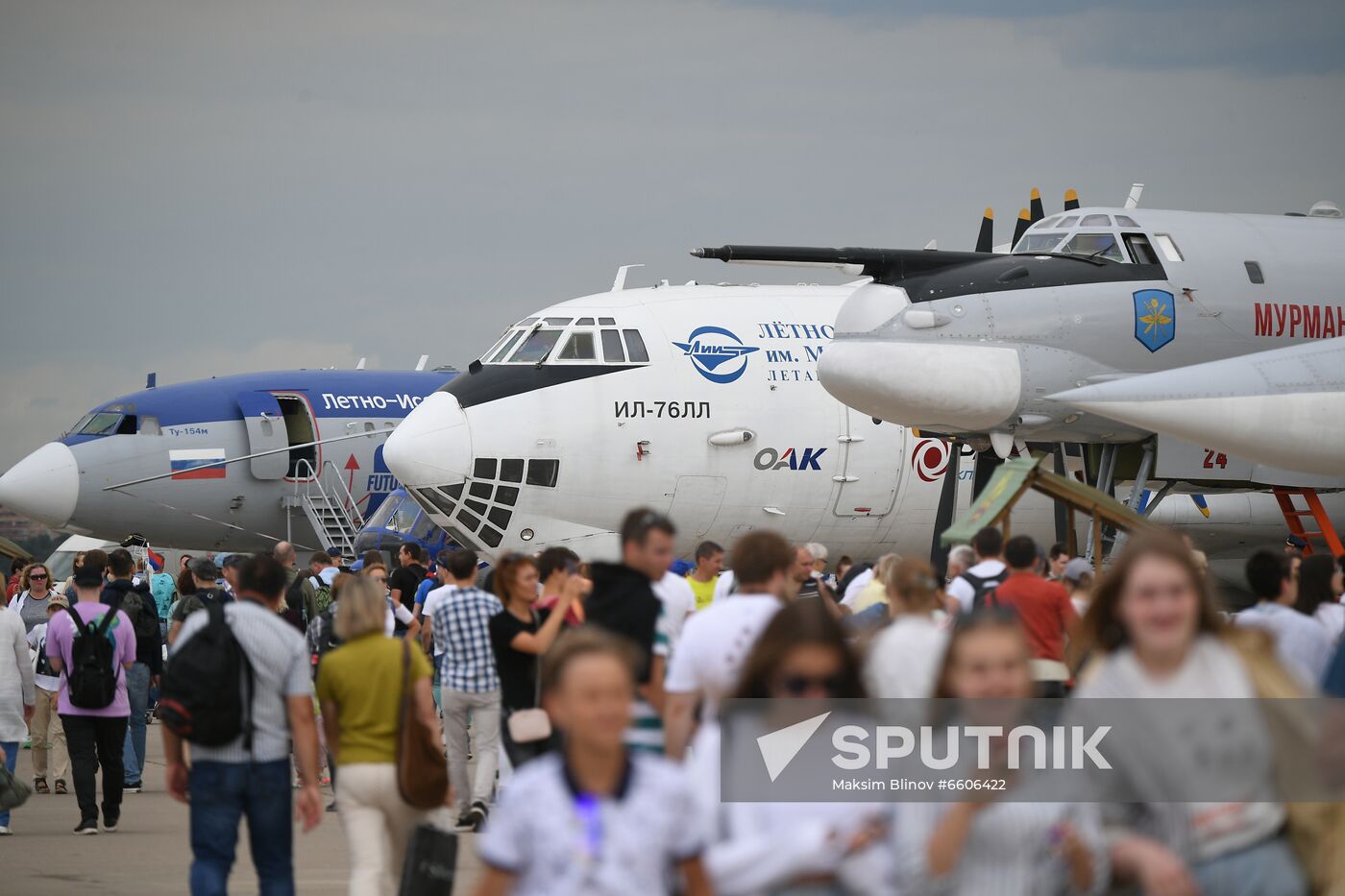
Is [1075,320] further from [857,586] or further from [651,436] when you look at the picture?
[651,436]

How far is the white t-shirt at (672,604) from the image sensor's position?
25.8 feet

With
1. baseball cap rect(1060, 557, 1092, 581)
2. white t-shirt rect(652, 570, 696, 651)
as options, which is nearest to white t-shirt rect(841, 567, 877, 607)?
baseball cap rect(1060, 557, 1092, 581)

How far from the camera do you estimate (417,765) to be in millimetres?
7098

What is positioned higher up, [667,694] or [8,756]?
[667,694]

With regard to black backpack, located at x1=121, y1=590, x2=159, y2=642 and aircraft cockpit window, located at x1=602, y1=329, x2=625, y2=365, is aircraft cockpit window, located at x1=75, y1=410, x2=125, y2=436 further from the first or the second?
black backpack, located at x1=121, y1=590, x2=159, y2=642

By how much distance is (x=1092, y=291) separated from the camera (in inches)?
646

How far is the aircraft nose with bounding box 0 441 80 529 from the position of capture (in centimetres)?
3048

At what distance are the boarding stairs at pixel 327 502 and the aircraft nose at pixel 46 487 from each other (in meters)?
3.74

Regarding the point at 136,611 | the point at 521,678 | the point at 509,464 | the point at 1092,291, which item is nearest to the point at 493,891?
the point at 521,678

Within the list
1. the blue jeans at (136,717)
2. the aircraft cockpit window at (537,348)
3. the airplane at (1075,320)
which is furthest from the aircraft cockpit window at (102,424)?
the blue jeans at (136,717)

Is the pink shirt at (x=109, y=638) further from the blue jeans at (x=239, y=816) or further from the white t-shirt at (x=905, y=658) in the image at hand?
the white t-shirt at (x=905, y=658)

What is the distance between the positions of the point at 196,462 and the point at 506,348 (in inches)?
452

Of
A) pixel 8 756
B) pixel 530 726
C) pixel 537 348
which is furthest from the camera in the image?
pixel 537 348

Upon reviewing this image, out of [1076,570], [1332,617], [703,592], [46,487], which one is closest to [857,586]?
[703,592]
